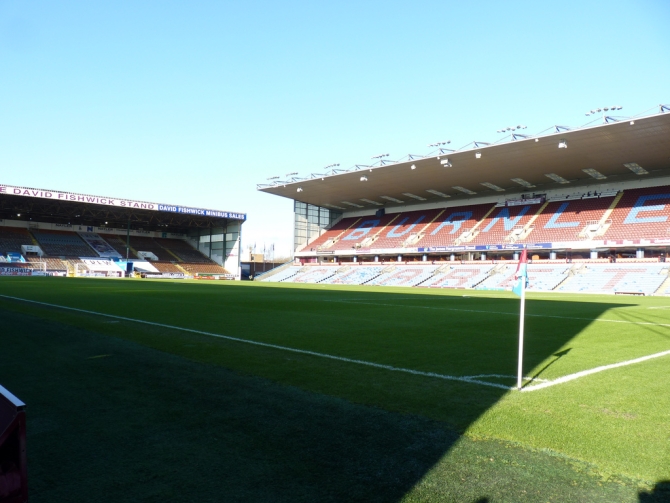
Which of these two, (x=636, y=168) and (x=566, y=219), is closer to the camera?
(x=636, y=168)

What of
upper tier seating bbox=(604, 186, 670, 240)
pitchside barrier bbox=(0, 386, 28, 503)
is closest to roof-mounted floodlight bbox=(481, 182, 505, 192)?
upper tier seating bbox=(604, 186, 670, 240)

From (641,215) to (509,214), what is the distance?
1348cm

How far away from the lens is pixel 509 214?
Answer: 178ft

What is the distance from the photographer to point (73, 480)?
A: 11.4ft

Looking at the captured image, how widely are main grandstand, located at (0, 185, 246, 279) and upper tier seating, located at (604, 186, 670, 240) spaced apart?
154ft

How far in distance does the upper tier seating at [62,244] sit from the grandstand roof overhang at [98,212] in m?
2.11

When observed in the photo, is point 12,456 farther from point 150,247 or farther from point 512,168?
point 150,247

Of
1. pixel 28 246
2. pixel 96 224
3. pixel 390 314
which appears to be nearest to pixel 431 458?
pixel 390 314

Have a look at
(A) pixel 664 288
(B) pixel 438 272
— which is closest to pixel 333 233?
(B) pixel 438 272

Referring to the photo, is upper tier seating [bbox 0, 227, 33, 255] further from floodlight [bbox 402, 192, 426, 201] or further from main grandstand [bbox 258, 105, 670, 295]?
floodlight [bbox 402, 192, 426, 201]

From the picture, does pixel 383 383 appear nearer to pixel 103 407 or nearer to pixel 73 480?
pixel 103 407

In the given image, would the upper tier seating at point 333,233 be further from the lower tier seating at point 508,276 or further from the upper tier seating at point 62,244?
the upper tier seating at point 62,244

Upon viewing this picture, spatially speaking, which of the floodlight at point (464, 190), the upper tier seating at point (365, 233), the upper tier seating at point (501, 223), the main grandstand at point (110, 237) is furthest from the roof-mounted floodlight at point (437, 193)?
the main grandstand at point (110, 237)

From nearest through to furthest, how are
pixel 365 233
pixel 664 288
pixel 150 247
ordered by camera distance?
pixel 664 288, pixel 365 233, pixel 150 247
